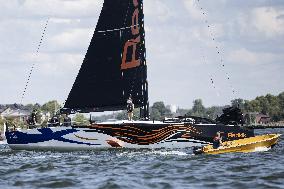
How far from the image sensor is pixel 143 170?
30.2 meters

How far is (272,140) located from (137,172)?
47.1 feet

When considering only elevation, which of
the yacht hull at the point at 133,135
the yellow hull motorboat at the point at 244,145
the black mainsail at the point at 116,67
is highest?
the black mainsail at the point at 116,67

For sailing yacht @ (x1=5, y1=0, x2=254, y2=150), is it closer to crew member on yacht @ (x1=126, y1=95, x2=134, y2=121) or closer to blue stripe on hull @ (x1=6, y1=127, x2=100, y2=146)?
blue stripe on hull @ (x1=6, y1=127, x2=100, y2=146)

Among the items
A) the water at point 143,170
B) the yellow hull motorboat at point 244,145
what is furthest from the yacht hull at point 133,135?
the yellow hull motorboat at point 244,145

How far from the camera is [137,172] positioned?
29438mm

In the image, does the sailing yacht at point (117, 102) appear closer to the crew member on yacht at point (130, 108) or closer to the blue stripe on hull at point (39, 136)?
the blue stripe on hull at point (39, 136)

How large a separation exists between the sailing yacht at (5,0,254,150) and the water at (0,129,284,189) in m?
2.12

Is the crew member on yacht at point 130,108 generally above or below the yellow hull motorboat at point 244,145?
above

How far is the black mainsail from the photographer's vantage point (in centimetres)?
4428

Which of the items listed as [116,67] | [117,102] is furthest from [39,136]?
[116,67]

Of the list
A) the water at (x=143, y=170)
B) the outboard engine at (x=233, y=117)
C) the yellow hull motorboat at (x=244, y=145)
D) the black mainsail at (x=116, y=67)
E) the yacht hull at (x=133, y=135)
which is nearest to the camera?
the water at (x=143, y=170)

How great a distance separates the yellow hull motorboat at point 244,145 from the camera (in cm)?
3866

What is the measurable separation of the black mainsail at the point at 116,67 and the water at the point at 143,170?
181 inches

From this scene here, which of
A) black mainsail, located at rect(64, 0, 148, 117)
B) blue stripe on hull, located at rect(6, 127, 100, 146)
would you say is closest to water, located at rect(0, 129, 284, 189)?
A: blue stripe on hull, located at rect(6, 127, 100, 146)
